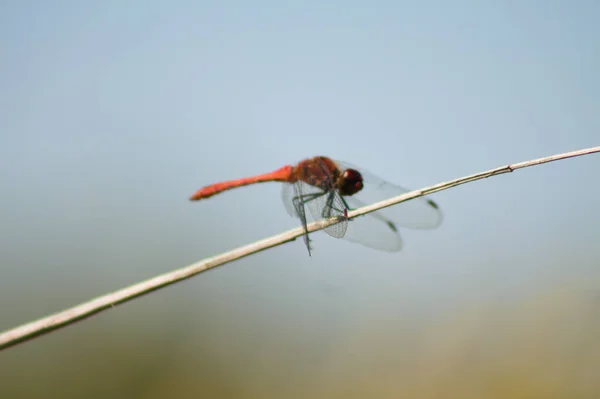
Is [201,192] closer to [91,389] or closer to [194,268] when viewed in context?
[91,389]

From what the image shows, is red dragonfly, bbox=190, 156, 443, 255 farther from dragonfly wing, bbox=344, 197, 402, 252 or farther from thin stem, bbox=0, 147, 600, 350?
thin stem, bbox=0, 147, 600, 350

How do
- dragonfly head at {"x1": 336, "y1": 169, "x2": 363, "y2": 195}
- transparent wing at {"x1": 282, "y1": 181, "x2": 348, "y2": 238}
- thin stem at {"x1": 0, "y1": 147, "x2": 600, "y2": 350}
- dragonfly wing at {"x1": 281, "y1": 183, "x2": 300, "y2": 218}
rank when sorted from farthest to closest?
1. dragonfly head at {"x1": 336, "y1": 169, "x2": 363, "y2": 195}
2. dragonfly wing at {"x1": 281, "y1": 183, "x2": 300, "y2": 218}
3. transparent wing at {"x1": 282, "y1": 181, "x2": 348, "y2": 238}
4. thin stem at {"x1": 0, "y1": 147, "x2": 600, "y2": 350}

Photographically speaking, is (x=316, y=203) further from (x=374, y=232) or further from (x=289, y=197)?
(x=374, y=232)

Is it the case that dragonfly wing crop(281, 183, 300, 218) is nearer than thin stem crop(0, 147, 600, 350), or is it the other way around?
thin stem crop(0, 147, 600, 350)

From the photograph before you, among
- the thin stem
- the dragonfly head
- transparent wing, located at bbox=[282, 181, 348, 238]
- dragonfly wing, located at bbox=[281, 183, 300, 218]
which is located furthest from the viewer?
the dragonfly head

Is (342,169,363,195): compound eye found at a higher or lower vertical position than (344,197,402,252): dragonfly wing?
higher

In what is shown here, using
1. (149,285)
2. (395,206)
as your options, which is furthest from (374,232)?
(149,285)

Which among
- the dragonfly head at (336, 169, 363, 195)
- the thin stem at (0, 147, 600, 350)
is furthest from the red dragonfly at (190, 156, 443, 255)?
the thin stem at (0, 147, 600, 350)

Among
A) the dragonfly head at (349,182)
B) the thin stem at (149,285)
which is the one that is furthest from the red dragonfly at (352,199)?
the thin stem at (149,285)
